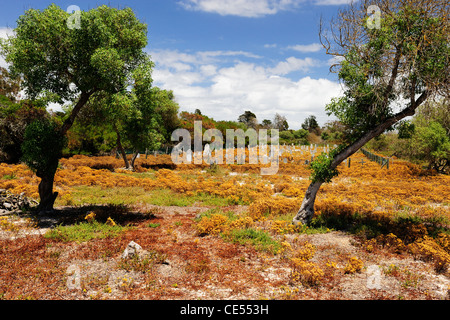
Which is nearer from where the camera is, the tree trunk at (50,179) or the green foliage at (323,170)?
the green foliage at (323,170)

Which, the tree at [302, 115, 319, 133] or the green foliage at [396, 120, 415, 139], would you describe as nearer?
the green foliage at [396, 120, 415, 139]

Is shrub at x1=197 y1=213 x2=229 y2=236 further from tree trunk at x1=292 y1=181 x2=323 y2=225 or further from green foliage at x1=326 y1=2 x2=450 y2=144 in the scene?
green foliage at x1=326 y1=2 x2=450 y2=144

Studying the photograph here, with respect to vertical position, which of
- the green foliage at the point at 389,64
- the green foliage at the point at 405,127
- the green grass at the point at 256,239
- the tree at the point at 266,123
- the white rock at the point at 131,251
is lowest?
the green grass at the point at 256,239

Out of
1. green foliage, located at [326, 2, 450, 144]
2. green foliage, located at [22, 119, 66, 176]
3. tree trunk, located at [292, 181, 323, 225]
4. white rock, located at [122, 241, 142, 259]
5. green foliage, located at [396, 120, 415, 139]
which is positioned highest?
green foliage, located at [326, 2, 450, 144]

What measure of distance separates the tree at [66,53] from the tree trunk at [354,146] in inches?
383

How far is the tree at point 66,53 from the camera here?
10953 mm

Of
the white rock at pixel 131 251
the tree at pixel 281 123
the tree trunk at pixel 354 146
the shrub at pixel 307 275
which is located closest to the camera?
the shrub at pixel 307 275

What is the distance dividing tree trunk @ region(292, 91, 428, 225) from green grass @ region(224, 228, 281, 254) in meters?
2.09

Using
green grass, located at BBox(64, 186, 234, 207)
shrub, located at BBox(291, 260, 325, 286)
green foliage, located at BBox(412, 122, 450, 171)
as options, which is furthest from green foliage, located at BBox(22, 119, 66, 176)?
green foliage, located at BBox(412, 122, 450, 171)

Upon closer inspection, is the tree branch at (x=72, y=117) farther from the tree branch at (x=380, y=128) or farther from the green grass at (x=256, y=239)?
the tree branch at (x=380, y=128)

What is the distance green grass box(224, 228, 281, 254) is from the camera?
29.9 feet

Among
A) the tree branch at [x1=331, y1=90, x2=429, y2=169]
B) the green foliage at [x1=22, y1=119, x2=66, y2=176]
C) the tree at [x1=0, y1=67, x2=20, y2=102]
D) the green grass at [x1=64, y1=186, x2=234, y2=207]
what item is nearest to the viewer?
the tree branch at [x1=331, y1=90, x2=429, y2=169]

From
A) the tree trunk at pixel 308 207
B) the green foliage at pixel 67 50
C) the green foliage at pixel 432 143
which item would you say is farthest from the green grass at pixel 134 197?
the green foliage at pixel 432 143
